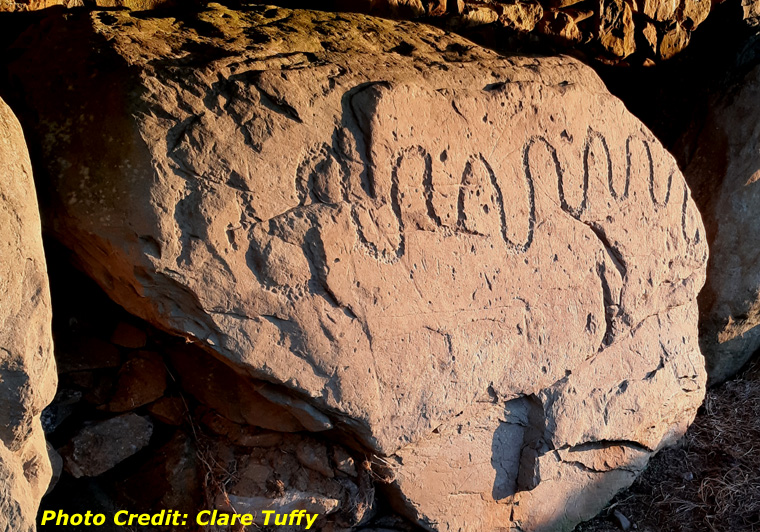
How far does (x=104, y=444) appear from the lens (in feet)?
6.14

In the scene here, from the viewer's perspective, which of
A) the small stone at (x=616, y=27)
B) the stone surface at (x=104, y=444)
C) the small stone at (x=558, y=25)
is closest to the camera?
the stone surface at (x=104, y=444)

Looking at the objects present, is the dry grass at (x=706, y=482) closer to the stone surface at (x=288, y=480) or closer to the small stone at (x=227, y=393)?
the stone surface at (x=288, y=480)

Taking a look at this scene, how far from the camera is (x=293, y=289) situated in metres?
1.63

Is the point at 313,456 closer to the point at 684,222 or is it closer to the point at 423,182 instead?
the point at 423,182

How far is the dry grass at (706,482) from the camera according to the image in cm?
248

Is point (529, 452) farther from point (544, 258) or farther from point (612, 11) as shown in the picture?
point (612, 11)

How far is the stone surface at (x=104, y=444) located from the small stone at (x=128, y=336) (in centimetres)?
19

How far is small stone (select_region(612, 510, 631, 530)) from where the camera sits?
2.46 m

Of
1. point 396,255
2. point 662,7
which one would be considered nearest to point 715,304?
point 662,7

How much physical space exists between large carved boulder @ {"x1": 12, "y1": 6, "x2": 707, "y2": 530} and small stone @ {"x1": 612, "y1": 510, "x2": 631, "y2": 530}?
10cm

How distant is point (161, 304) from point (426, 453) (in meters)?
→ 0.84

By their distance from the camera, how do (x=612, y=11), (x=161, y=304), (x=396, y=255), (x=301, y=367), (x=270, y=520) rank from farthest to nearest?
1. (x=612, y=11)
2. (x=270, y=520)
3. (x=396, y=255)
4. (x=301, y=367)
5. (x=161, y=304)

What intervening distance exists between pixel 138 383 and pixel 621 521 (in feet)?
5.48

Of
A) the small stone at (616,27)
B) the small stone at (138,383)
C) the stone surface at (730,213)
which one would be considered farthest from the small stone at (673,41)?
the small stone at (138,383)
